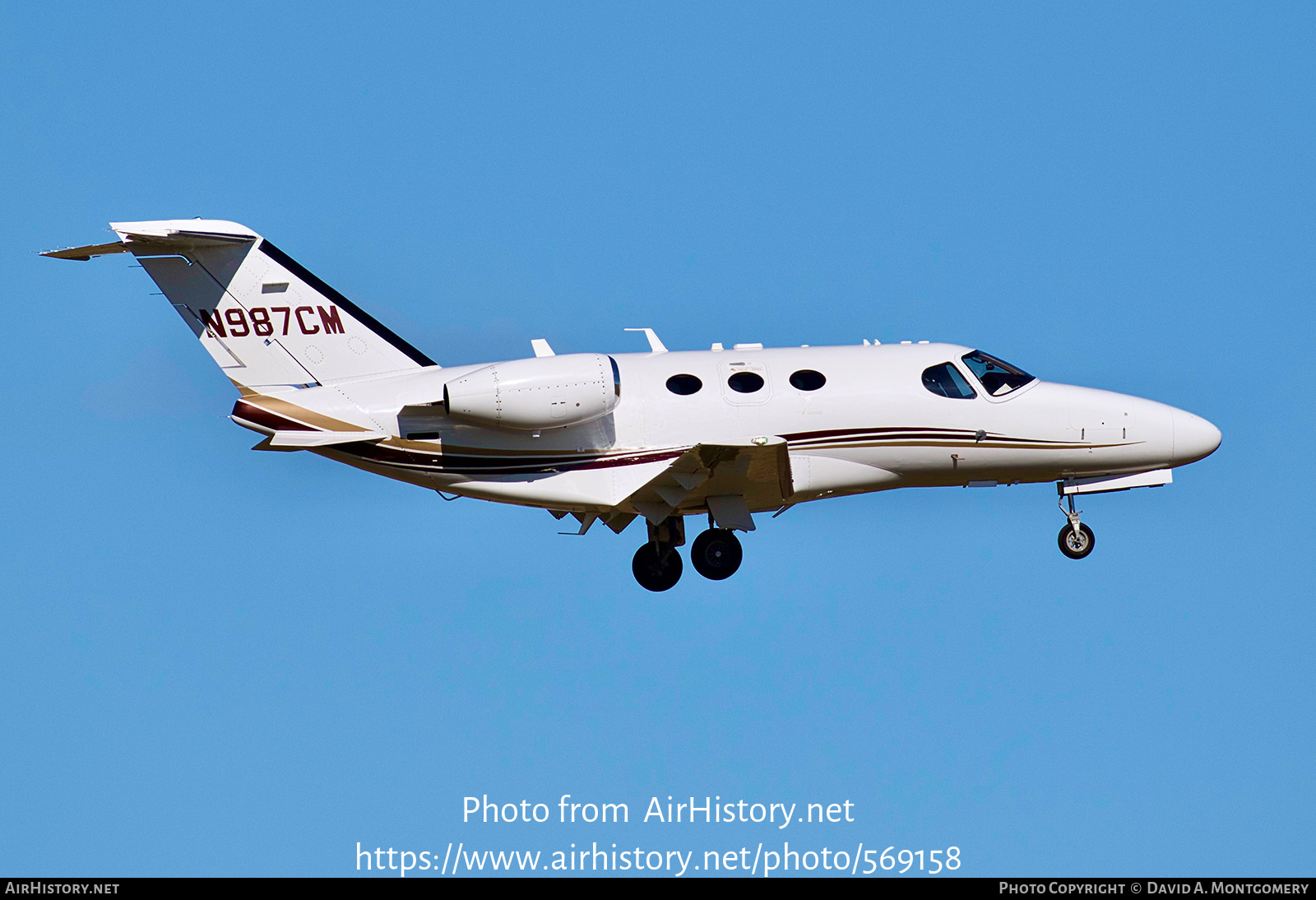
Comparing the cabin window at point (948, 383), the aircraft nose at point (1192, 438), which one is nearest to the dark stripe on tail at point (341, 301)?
the cabin window at point (948, 383)

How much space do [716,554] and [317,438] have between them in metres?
6.03

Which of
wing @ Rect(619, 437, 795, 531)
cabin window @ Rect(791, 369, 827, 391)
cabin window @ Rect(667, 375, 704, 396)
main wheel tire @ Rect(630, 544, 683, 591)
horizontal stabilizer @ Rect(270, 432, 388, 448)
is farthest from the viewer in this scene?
main wheel tire @ Rect(630, 544, 683, 591)

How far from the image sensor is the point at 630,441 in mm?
22750

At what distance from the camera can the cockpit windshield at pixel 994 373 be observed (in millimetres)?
23922

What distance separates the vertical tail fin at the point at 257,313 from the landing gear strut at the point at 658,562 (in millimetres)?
4582

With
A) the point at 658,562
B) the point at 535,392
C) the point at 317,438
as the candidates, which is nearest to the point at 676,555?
the point at 658,562

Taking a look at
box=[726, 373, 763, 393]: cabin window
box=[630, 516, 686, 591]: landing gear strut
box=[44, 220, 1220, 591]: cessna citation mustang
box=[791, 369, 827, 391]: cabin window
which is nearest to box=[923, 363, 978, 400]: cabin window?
box=[44, 220, 1220, 591]: cessna citation mustang

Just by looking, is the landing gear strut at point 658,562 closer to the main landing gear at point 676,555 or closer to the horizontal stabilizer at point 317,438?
the main landing gear at point 676,555

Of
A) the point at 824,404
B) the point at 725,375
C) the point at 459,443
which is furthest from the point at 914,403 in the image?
the point at 459,443

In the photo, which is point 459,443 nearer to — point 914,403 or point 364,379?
point 364,379

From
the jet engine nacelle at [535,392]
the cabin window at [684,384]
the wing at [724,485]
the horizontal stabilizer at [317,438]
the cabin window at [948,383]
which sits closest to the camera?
the wing at [724,485]

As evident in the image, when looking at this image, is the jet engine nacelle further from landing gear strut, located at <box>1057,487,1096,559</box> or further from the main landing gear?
landing gear strut, located at <box>1057,487,1096,559</box>

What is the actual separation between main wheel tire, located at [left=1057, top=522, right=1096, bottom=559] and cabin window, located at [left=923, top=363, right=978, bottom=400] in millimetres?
2895

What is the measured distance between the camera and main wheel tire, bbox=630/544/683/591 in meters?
24.5
